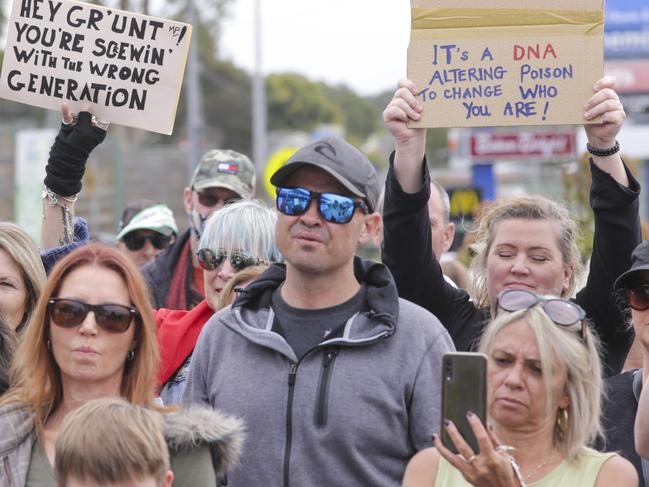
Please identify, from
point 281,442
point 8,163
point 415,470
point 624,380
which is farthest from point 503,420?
point 8,163

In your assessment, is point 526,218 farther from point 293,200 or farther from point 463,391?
point 463,391

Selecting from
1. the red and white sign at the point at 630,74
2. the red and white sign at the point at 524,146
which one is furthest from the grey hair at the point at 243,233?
the red and white sign at the point at 630,74

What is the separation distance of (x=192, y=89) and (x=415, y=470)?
93.9 feet

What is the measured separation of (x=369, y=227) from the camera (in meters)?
4.24

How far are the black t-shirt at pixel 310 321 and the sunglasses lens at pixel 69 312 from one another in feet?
2.05

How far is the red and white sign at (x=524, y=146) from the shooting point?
18922 mm

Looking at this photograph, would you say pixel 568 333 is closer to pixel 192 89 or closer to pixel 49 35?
pixel 49 35

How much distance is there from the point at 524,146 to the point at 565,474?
16421 millimetres

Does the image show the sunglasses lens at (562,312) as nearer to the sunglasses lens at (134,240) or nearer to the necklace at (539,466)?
the necklace at (539,466)

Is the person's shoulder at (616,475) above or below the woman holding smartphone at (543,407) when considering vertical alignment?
below

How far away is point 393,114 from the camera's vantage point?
4441 mm

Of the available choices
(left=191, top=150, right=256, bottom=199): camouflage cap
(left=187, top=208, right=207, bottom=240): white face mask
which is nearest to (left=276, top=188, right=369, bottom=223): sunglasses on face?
(left=187, top=208, right=207, bottom=240): white face mask

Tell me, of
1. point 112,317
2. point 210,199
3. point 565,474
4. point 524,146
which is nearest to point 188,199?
point 210,199

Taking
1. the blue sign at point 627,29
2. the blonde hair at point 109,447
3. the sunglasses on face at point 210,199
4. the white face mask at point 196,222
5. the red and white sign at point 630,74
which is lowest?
the blonde hair at point 109,447
